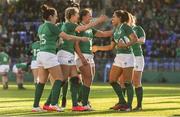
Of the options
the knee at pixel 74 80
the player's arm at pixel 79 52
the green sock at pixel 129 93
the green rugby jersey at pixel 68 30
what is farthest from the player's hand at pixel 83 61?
the green sock at pixel 129 93

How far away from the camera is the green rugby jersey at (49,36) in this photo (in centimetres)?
1398

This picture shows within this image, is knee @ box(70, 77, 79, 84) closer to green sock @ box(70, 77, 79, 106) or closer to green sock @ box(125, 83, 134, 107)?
green sock @ box(70, 77, 79, 106)

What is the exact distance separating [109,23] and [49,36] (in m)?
26.6

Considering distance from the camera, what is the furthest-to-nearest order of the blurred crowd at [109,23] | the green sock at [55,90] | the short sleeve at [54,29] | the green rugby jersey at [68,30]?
the blurred crowd at [109,23], the green rugby jersey at [68,30], the green sock at [55,90], the short sleeve at [54,29]

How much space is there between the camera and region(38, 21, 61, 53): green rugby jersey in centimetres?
1398

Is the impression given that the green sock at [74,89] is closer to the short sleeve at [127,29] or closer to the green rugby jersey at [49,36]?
the green rugby jersey at [49,36]

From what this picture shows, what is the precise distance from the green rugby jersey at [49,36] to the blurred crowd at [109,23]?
23968mm

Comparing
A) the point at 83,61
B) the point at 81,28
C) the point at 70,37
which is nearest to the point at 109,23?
the point at 83,61

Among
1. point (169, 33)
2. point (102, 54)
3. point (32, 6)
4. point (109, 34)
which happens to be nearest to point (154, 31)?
point (169, 33)

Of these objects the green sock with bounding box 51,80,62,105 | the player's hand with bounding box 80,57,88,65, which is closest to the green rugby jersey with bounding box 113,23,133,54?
the player's hand with bounding box 80,57,88,65

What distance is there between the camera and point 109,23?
4047 cm

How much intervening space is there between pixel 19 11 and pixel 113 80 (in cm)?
2923

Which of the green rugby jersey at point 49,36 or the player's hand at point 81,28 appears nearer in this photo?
the green rugby jersey at point 49,36

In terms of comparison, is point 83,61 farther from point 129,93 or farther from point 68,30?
point 129,93
